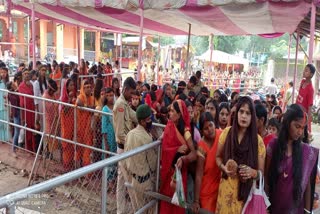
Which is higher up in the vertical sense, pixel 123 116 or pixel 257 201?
pixel 123 116

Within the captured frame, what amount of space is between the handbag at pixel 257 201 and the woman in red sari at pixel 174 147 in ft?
2.03

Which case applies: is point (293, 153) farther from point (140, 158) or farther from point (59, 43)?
point (59, 43)

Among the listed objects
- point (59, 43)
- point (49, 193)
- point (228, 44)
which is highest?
point (228, 44)

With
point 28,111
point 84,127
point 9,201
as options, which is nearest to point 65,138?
point 84,127

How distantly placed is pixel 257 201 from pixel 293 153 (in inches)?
18.2

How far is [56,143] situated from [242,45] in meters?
53.9

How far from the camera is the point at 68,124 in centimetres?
506

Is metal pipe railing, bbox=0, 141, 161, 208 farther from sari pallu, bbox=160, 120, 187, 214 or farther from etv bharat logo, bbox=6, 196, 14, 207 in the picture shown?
sari pallu, bbox=160, 120, 187, 214

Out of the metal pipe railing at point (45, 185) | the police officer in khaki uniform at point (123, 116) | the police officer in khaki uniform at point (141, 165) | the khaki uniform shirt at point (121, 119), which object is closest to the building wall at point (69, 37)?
the police officer in khaki uniform at point (123, 116)

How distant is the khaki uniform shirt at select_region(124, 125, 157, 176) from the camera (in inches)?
116

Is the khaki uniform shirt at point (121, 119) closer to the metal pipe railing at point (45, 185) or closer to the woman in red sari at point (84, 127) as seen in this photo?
the woman in red sari at point (84, 127)

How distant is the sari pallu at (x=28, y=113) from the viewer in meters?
5.85

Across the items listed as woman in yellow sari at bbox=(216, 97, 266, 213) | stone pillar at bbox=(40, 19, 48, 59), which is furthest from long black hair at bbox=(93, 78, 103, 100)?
stone pillar at bbox=(40, 19, 48, 59)

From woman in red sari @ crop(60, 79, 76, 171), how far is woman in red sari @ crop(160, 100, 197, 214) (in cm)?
251
